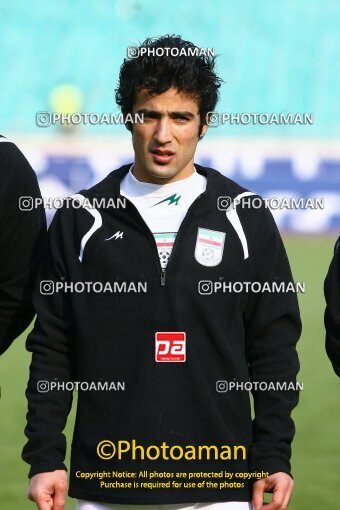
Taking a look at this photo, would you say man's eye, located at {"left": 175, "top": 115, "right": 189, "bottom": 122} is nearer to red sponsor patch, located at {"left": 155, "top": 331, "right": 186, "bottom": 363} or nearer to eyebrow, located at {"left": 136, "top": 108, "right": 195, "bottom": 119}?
eyebrow, located at {"left": 136, "top": 108, "right": 195, "bottom": 119}

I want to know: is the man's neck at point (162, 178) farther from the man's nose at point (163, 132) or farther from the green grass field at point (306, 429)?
the green grass field at point (306, 429)

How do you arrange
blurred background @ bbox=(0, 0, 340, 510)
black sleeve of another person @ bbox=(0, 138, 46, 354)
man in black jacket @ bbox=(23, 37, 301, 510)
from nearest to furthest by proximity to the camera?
man in black jacket @ bbox=(23, 37, 301, 510) → black sleeve of another person @ bbox=(0, 138, 46, 354) → blurred background @ bbox=(0, 0, 340, 510)

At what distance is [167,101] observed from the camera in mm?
2750

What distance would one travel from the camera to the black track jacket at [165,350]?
8.59 ft

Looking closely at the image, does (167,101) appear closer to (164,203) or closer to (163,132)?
(163,132)

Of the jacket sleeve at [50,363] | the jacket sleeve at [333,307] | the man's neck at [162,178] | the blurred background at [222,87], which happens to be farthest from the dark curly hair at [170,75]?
the blurred background at [222,87]

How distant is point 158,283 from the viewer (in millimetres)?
2674

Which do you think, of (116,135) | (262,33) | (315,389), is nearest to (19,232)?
(315,389)

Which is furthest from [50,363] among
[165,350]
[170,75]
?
[170,75]

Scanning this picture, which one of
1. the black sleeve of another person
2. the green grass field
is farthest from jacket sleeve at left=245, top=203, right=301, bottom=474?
the green grass field

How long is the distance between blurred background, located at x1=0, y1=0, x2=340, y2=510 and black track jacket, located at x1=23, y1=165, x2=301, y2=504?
10673 millimetres

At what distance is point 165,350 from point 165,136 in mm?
551

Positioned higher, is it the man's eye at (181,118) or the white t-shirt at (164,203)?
the man's eye at (181,118)

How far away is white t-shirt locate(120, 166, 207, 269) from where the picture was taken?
2.73 meters
